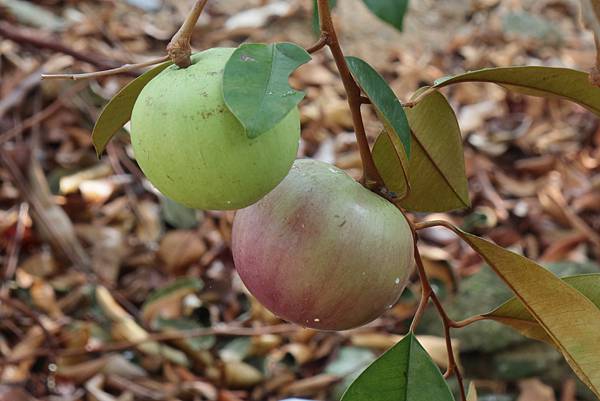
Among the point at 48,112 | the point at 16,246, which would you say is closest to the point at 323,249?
the point at 16,246

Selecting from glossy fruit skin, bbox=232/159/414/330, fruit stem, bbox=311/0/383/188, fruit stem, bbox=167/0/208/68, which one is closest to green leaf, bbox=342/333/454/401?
glossy fruit skin, bbox=232/159/414/330

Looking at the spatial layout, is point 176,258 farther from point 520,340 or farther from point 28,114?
point 520,340

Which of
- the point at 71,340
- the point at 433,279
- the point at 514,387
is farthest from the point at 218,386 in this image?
the point at 514,387

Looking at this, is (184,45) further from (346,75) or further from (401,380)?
(401,380)

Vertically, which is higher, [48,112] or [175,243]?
[48,112]

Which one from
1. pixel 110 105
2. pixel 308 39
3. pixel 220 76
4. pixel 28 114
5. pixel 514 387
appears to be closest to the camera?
pixel 220 76

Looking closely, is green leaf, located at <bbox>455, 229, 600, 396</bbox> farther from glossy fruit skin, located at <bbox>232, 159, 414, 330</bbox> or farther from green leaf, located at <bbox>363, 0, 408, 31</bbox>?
green leaf, located at <bbox>363, 0, 408, 31</bbox>
